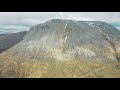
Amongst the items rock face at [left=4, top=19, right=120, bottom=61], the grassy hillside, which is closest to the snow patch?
rock face at [left=4, top=19, right=120, bottom=61]

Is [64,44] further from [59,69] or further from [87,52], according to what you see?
[59,69]

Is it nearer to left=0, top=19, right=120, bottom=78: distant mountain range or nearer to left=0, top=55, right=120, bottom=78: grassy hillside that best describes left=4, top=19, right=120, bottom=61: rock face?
left=0, top=19, right=120, bottom=78: distant mountain range

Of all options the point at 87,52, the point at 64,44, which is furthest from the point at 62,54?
the point at 87,52

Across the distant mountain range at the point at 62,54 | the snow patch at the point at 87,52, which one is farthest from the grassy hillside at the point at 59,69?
the snow patch at the point at 87,52

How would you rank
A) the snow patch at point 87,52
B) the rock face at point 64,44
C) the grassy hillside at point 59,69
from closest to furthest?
the grassy hillside at point 59,69 < the rock face at point 64,44 < the snow patch at point 87,52

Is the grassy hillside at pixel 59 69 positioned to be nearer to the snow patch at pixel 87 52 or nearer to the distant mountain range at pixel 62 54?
the distant mountain range at pixel 62 54

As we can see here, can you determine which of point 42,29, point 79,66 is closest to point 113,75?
point 79,66

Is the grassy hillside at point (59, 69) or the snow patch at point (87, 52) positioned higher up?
the snow patch at point (87, 52)
